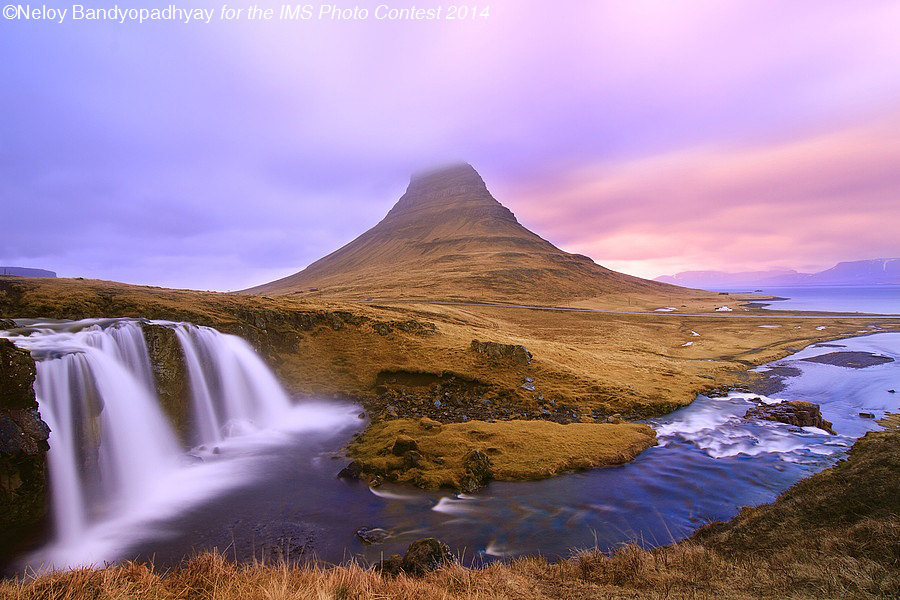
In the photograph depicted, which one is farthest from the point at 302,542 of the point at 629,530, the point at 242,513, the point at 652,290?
the point at 652,290

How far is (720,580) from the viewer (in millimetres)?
5410

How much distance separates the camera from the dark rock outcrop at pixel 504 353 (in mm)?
23359

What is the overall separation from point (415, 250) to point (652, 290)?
303ft

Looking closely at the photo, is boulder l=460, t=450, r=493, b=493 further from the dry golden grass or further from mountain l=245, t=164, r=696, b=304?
mountain l=245, t=164, r=696, b=304

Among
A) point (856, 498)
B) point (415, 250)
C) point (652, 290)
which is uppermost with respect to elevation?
point (415, 250)

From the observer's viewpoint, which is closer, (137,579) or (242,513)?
(137,579)

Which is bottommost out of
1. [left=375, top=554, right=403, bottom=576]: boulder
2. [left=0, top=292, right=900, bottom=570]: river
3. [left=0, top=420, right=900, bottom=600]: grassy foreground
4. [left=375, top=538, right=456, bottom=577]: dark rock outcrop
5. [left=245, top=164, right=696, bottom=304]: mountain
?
[left=0, top=292, right=900, bottom=570]: river

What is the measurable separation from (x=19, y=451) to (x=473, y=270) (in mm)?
109447

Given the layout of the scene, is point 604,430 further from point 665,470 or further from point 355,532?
point 355,532

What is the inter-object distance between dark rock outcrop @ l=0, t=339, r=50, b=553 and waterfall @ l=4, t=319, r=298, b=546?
0.58 m

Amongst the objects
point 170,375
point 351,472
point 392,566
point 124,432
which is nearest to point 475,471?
point 351,472

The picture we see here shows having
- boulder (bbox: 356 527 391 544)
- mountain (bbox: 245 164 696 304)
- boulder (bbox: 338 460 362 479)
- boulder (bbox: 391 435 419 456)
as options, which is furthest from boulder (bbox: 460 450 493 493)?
mountain (bbox: 245 164 696 304)

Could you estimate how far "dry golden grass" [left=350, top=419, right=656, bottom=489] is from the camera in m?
13.2

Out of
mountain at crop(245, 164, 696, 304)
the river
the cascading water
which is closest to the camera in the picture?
the river
